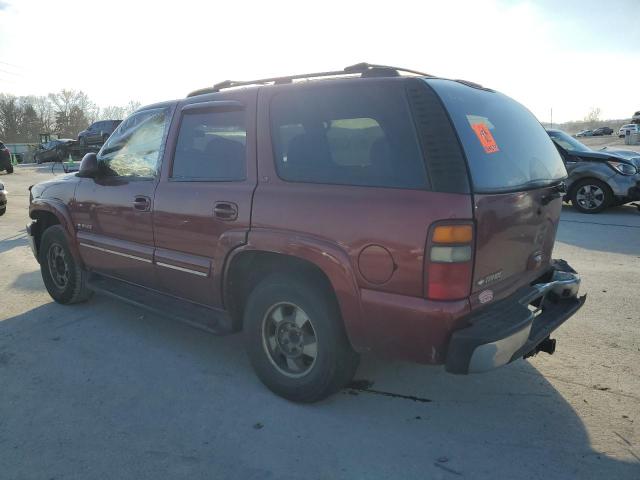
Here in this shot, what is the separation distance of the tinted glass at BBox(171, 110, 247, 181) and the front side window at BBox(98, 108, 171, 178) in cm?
24

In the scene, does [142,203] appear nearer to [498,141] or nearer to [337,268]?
[337,268]

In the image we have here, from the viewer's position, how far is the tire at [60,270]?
187 inches

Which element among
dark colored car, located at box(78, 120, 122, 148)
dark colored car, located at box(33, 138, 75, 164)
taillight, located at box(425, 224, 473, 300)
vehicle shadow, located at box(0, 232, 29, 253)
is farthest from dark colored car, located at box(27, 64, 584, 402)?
dark colored car, located at box(33, 138, 75, 164)

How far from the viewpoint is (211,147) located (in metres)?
3.46

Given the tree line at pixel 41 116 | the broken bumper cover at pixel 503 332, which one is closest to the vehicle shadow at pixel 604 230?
the broken bumper cover at pixel 503 332

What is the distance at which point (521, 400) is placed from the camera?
9.99ft

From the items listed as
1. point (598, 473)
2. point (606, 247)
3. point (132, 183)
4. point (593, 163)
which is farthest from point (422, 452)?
point (593, 163)

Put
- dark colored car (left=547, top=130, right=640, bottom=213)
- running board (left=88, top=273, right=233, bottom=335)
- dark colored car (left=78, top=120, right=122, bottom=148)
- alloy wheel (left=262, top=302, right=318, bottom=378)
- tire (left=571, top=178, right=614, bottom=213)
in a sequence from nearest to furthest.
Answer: alloy wheel (left=262, top=302, right=318, bottom=378) < running board (left=88, top=273, right=233, bottom=335) < dark colored car (left=547, top=130, right=640, bottom=213) < tire (left=571, top=178, right=614, bottom=213) < dark colored car (left=78, top=120, right=122, bottom=148)

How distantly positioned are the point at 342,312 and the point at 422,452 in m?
0.84

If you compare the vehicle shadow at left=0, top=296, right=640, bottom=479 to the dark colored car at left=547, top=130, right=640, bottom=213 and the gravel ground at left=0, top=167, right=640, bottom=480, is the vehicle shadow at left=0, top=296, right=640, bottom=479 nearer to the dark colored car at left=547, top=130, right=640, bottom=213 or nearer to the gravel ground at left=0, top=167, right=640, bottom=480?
the gravel ground at left=0, top=167, right=640, bottom=480

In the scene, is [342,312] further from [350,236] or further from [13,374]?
[13,374]

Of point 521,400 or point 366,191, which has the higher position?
point 366,191

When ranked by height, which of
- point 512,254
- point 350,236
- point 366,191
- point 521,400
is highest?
point 366,191

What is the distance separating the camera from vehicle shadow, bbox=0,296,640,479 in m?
2.46
